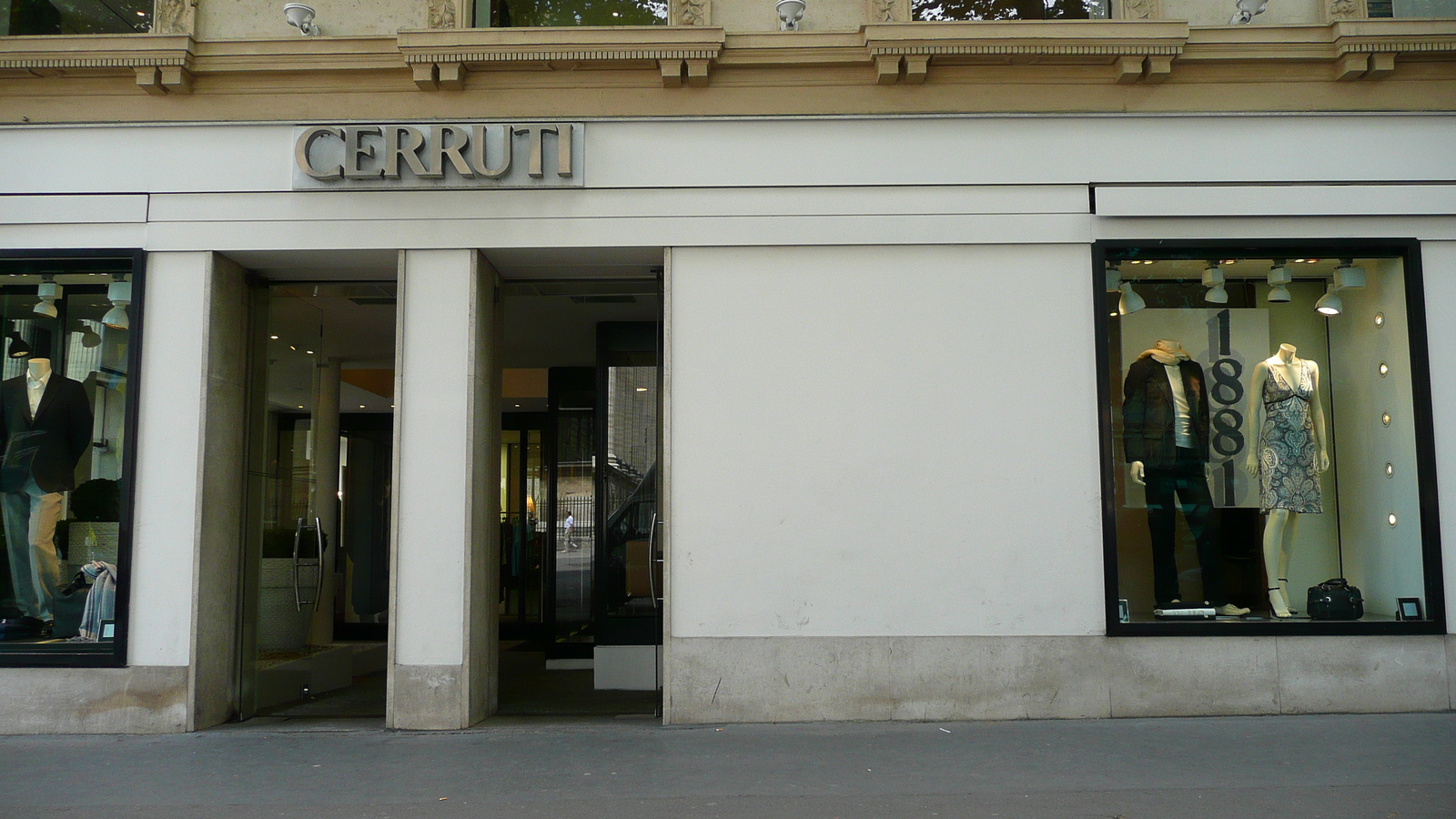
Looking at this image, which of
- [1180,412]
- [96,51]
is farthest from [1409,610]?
[96,51]

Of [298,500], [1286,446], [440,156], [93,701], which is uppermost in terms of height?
[440,156]

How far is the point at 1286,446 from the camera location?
7238mm

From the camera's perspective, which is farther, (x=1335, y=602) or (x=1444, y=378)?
(x=1335, y=602)

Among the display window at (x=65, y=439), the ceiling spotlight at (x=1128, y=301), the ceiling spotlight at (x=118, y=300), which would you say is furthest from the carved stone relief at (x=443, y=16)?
the ceiling spotlight at (x=1128, y=301)

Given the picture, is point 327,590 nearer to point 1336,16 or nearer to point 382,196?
point 382,196

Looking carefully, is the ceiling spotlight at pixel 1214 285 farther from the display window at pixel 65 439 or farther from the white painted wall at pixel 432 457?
the display window at pixel 65 439

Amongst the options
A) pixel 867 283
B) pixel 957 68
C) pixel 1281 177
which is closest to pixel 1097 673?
pixel 867 283

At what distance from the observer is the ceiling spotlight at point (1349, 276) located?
7.03 metres

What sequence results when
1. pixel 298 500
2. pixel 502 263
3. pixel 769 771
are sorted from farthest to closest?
pixel 298 500 → pixel 502 263 → pixel 769 771

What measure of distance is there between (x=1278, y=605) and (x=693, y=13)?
234 inches

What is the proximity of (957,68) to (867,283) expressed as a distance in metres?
1.67

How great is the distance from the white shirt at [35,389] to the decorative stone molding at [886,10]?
661 centimetres

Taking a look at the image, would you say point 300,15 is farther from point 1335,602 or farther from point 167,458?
point 1335,602

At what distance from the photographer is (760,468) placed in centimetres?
663
